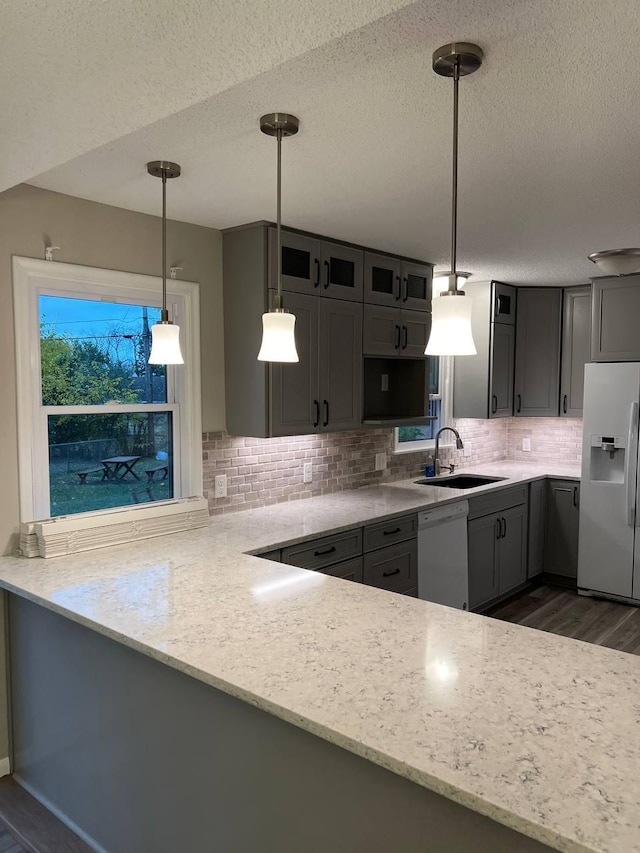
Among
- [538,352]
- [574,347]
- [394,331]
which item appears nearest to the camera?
[394,331]

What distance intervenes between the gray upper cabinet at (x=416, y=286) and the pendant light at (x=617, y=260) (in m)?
1.04

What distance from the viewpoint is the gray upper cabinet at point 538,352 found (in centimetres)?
545

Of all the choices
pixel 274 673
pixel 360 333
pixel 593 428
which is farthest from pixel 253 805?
pixel 593 428

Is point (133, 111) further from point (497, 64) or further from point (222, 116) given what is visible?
point (497, 64)

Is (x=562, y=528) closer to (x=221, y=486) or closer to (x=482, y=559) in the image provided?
(x=482, y=559)

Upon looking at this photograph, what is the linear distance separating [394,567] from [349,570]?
0.42 metres

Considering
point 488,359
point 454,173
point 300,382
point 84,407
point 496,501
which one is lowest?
point 496,501

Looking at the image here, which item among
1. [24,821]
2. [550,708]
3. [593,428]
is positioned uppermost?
[593,428]

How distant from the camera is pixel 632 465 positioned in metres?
4.54

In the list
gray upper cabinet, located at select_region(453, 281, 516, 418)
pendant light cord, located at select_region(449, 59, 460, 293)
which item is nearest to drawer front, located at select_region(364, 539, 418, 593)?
gray upper cabinet, located at select_region(453, 281, 516, 418)

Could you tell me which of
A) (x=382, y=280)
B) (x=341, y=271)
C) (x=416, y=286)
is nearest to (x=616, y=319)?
(x=416, y=286)

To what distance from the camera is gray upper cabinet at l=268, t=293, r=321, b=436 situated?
3.38 m

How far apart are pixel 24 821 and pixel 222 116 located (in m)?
2.58

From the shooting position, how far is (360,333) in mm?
3895
